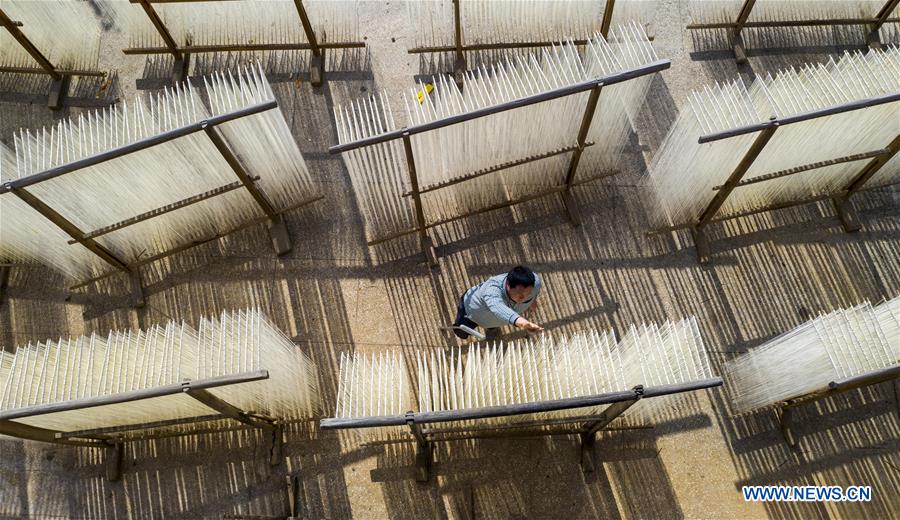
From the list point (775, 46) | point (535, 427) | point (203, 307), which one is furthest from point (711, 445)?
point (203, 307)

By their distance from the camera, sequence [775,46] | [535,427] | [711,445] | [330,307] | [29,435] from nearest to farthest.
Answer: [29,435], [535,427], [711,445], [330,307], [775,46]

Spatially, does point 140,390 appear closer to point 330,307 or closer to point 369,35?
point 330,307

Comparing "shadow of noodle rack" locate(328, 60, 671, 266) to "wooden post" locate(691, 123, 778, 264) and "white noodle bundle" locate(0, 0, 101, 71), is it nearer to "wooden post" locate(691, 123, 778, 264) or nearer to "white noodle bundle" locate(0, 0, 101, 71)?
"wooden post" locate(691, 123, 778, 264)

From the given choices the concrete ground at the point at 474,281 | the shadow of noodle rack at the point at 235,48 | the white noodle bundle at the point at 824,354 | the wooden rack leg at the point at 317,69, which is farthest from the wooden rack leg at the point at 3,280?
the white noodle bundle at the point at 824,354

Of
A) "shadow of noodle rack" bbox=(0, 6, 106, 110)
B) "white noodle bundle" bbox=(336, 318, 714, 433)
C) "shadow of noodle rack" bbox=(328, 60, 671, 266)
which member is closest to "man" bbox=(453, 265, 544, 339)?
Answer: "white noodle bundle" bbox=(336, 318, 714, 433)

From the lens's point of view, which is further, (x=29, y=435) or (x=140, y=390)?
(x=29, y=435)

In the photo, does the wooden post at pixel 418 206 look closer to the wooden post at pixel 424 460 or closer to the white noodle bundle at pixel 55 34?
the wooden post at pixel 424 460
